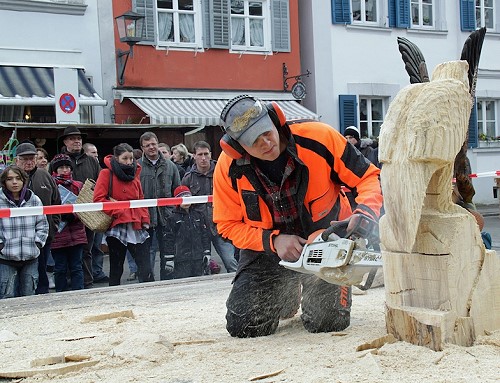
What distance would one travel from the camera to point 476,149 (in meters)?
17.4

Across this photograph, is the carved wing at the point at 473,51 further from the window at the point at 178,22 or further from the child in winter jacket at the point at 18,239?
the window at the point at 178,22

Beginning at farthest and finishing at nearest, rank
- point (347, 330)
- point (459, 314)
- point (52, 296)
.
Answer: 1. point (52, 296)
2. point (347, 330)
3. point (459, 314)

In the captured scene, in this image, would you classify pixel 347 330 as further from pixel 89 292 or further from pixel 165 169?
Result: pixel 165 169

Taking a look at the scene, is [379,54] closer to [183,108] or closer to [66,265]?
[183,108]

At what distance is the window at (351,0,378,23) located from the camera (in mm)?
16156

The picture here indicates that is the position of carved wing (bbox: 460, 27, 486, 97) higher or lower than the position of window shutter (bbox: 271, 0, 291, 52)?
lower

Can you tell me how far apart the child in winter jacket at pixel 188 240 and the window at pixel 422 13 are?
→ 36.8 ft

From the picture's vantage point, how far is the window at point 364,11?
16156mm

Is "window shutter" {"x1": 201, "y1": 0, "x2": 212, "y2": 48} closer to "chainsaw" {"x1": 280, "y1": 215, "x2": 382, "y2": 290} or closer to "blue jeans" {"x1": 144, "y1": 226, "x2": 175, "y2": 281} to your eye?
"blue jeans" {"x1": 144, "y1": 226, "x2": 175, "y2": 281}

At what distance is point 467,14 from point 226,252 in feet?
40.2

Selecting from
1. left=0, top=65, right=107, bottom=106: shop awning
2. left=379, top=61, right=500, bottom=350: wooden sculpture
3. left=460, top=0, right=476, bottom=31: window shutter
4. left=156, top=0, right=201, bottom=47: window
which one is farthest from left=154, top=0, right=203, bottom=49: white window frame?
left=379, top=61, right=500, bottom=350: wooden sculpture

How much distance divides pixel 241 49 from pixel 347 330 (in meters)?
11.5

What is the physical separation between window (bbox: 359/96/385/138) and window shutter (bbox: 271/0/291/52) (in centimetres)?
218

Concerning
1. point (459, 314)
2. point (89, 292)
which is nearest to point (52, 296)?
point (89, 292)
